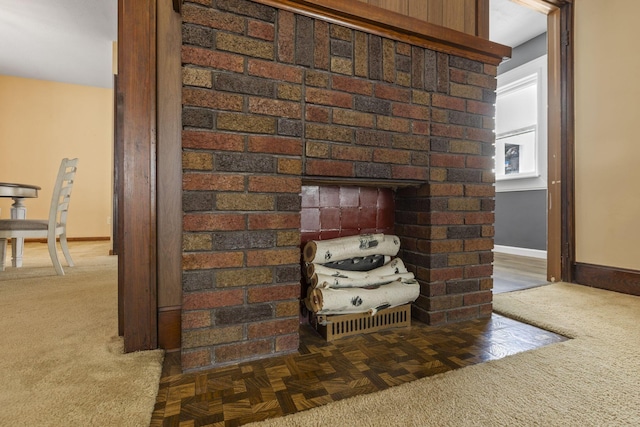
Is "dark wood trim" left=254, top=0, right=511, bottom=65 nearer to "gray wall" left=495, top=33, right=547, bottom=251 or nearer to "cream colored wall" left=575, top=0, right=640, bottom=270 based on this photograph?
"cream colored wall" left=575, top=0, right=640, bottom=270

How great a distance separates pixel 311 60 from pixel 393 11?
20.6 inches

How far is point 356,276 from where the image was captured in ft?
4.94

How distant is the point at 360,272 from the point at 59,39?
5.46 m

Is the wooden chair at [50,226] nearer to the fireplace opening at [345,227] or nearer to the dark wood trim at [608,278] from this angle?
the fireplace opening at [345,227]

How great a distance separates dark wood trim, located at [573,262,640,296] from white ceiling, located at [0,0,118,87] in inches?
210

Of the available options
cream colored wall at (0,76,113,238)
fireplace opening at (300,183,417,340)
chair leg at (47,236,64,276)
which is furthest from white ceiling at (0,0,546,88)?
fireplace opening at (300,183,417,340)

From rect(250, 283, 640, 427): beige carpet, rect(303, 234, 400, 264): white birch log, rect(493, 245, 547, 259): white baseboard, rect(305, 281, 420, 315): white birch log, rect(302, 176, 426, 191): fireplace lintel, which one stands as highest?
rect(302, 176, 426, 191): fireplace lintel

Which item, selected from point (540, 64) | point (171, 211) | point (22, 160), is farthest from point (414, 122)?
point (22, 160)

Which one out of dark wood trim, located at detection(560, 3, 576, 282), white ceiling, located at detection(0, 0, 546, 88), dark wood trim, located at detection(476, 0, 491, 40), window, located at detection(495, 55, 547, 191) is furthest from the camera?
window, located at detection(495, 55, 547, 191)

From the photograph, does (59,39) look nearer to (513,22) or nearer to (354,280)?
(354,280)

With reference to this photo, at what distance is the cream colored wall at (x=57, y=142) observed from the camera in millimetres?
5461

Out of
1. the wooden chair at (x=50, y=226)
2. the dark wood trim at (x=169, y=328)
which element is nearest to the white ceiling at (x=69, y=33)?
the wooden chair at (x=50, y=226)

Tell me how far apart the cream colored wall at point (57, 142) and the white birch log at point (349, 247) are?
548 cm

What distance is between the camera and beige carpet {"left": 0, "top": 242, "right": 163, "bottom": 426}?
0.88 m
